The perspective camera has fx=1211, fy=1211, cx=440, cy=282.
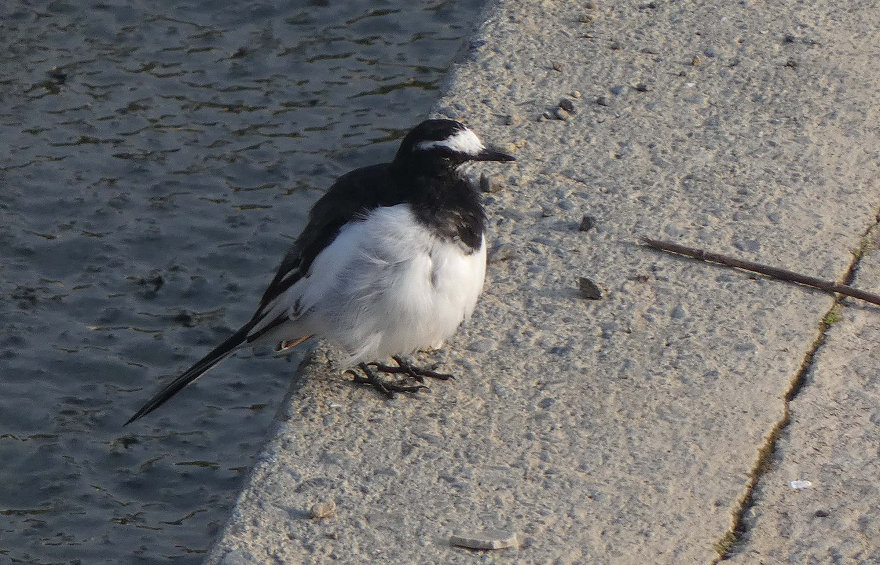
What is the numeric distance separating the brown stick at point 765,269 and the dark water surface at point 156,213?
190cm

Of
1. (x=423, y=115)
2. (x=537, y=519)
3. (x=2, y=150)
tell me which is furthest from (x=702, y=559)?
(x=2, y=150)

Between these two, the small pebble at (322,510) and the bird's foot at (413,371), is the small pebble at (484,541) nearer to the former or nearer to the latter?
the small pebble at (322,510)

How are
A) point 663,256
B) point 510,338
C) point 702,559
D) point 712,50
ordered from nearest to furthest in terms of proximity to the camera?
1. point 702,559
2. point 510,338
3. point 663,256
4. point 712,50

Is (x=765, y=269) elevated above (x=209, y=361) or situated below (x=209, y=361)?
above

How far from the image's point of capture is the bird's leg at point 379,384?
12.6 feet

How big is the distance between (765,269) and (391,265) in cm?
133

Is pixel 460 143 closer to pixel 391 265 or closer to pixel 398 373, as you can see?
pixel 391 265

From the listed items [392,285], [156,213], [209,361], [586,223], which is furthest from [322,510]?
[156,213]

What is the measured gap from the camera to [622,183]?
15.0ft

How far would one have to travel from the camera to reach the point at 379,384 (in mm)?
3852

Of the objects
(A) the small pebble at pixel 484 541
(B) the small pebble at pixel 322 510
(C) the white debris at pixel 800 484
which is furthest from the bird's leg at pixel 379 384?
(C) the white debris at pixel 800 484

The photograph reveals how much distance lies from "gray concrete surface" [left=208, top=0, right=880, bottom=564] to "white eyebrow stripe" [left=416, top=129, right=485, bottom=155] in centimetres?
48

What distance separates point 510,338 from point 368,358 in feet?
1.56

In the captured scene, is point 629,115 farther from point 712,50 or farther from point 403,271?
point 403,271
